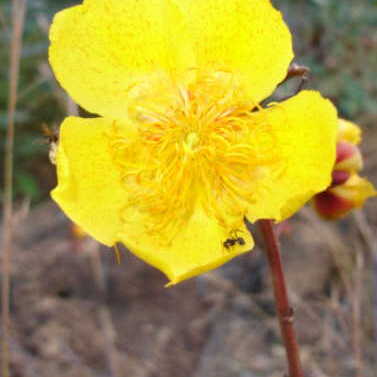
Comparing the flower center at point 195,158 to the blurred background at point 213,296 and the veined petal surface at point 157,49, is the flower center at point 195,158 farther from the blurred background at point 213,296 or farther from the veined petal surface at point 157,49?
the blurred background at point 213,296

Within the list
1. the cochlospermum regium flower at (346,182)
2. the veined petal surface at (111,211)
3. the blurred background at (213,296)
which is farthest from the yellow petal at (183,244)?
the blurred background at (213,296)

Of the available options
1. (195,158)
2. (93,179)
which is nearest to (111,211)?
(93,179)

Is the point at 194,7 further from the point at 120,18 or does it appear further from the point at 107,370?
the point at 107,370

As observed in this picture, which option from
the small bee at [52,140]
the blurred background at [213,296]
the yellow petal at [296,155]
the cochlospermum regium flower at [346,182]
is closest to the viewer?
the yellow petal at [296,155]

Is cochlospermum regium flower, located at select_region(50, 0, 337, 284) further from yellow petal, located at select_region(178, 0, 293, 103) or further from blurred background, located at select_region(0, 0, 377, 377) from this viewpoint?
blurred background, located at select_region(0, 0, 377, 377)

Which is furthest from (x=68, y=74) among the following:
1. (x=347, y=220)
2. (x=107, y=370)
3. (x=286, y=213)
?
(x=347, y=220)

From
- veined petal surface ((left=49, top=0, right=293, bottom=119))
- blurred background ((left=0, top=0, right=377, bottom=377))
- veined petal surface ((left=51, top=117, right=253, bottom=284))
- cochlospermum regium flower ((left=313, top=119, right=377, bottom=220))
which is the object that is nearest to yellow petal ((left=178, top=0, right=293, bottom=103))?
veined petal surface ((left=49, top=0, right=293, bottom=119))
